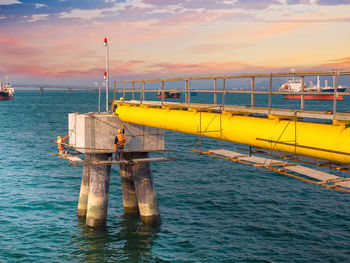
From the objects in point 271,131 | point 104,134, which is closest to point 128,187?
point 104,134

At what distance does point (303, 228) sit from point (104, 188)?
13.8 metres

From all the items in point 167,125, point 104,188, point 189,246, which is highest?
point 167,125

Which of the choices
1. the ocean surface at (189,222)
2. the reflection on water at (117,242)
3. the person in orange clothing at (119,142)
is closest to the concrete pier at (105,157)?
the person in orange clothing at (119,142)

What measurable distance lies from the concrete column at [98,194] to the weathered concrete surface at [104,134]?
32.4 inches

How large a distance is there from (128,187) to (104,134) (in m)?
4.69

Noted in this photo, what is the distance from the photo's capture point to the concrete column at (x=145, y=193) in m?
26.3

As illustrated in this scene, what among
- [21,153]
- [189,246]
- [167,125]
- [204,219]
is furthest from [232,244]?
[21,153]

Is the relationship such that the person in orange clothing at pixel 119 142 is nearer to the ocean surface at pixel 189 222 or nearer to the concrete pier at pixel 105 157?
the concrete pier at pixel 105 157

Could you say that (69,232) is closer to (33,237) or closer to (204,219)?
(33,237)

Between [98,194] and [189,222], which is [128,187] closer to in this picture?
[98,194]

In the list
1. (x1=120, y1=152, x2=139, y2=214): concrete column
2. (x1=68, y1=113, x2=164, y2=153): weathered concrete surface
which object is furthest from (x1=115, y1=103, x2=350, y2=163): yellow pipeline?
(x1=120, y1=152, x2=139, y2=214): concrete column

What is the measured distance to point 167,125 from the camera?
21.3m

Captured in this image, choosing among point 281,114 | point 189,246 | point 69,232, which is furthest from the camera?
point 69,232

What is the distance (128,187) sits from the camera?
2855cm
